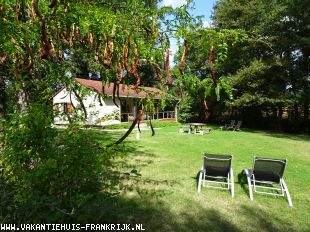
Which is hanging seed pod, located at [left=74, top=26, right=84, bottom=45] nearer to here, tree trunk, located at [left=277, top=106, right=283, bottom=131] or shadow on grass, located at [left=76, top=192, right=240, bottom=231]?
shadow on grass, located at [left=76, top=192, right=240, bottom=231]

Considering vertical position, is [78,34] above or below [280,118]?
above

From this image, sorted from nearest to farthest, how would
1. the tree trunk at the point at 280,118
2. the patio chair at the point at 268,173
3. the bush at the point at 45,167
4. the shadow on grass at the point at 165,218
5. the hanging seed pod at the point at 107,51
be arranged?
1. the hanging seed pod at the point at 107,51
2. the bush at the point at 45,167
3. the shadow on grass at the point at 165,218
4. the patio chair at the point at 268,173
5. the tree trunk at the point at 280,118

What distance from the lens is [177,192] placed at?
576 cm

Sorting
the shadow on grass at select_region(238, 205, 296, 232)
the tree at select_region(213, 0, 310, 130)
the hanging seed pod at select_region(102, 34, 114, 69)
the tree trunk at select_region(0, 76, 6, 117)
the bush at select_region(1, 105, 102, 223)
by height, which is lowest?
the shadow on grass at select_region(238, 205, 296, 232)

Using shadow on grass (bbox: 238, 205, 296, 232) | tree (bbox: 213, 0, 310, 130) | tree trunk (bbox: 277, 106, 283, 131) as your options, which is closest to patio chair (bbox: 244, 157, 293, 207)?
shadow on grass (bbox: 238, 205, 296, 232)

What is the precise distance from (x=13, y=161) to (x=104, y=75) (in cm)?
137

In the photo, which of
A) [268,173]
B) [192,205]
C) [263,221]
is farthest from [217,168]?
[263,221]

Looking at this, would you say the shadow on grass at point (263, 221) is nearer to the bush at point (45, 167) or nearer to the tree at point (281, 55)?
the bush at point (45, 167)

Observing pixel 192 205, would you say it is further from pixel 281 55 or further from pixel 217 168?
pixel 281 55

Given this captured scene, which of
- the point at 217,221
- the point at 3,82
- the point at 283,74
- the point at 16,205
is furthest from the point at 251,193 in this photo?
the point at 283,74

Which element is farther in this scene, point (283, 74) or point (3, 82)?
point (283, 74)

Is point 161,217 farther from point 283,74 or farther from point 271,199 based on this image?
point 283,74

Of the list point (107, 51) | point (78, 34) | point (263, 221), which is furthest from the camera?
point (263, 221)

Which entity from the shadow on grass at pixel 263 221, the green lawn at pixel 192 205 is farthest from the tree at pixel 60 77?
the shadow on grass at pixel 263 221
